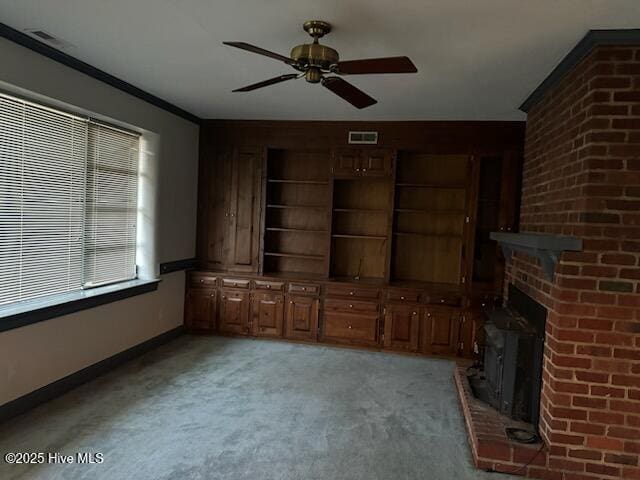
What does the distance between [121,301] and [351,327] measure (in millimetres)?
2436

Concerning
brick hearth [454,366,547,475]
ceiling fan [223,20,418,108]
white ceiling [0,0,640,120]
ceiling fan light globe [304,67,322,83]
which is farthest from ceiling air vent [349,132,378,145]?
brick hearth [454,366,547,475]

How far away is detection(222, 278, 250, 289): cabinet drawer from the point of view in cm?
528

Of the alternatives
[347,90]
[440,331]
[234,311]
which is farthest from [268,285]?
[347,90]

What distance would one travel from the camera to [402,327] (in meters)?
4.89

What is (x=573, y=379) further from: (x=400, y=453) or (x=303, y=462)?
(x=303, y=462)

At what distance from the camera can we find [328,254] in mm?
5293

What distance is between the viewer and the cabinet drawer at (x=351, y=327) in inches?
196

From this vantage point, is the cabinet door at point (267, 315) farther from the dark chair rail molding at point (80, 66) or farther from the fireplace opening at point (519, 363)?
the fireplace opening at point (519, 363)

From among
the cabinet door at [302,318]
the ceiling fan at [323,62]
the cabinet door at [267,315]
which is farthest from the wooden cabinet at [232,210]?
the ceiling fan at [323,62]

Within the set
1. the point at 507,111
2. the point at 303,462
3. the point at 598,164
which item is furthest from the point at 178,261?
the point at 598,164

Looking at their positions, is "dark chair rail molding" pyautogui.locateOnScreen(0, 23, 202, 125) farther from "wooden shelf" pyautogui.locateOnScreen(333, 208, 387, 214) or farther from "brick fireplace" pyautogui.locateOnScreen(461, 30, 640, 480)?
"brick fireplace" pyautogui.locateOnScreen(461, 30, 640, 480)

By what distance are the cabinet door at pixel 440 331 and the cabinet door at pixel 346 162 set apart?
1.79 metres

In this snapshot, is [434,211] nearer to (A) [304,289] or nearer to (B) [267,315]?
(A) [304,289]

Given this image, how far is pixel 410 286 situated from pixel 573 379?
2453 mm
